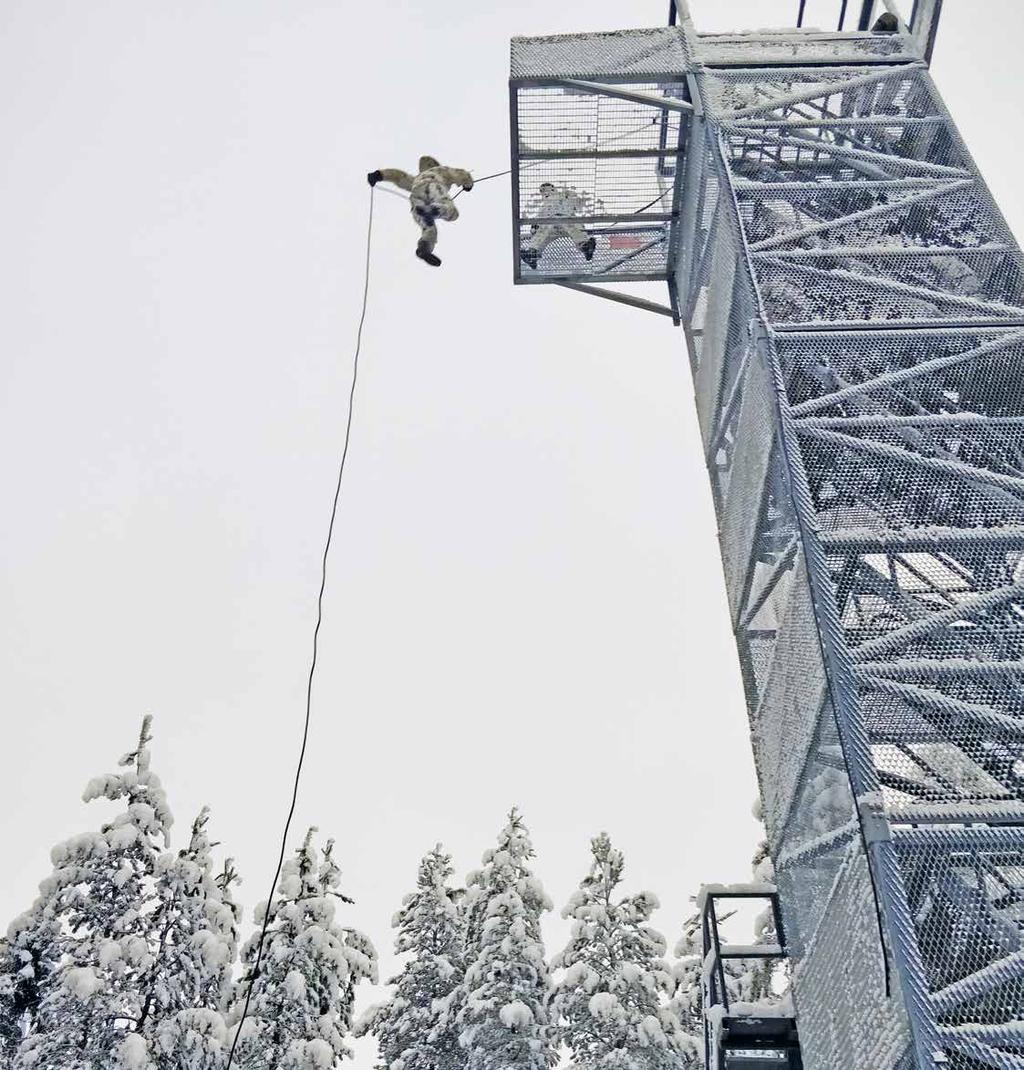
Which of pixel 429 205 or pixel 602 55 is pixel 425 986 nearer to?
pixel 429 205

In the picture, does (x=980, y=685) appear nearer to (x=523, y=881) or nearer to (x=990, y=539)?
(x=990, y=539)

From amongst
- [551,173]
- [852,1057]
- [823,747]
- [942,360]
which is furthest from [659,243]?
[852,1057]

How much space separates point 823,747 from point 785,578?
1.42m

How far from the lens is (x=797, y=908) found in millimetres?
6453

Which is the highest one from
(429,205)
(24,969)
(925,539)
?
(429,205)

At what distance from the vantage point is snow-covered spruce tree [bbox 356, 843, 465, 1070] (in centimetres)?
1794

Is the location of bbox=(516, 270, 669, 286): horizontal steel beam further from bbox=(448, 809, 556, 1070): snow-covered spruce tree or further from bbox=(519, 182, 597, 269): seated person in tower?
bbox=(448, 809, 556, 1070): snow-covered spruce tree

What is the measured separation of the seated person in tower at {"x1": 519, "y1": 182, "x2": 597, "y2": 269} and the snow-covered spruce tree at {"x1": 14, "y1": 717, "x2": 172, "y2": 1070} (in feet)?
35.6

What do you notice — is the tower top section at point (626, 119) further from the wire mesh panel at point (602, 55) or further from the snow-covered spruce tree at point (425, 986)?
the snow-covered spruce tree at point (425, 986)

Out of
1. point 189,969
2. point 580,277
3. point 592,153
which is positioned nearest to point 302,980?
point 189,969

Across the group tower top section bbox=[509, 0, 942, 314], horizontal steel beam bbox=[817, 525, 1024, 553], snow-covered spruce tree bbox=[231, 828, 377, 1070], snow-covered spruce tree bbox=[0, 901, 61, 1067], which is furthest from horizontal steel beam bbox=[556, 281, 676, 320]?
Result: snow-covered spruce tree bbox=[0, 901, 61, 1067]

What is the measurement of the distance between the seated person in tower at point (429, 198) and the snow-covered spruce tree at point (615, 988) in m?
12.9

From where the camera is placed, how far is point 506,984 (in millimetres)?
17234

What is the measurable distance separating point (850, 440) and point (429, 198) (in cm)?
558
